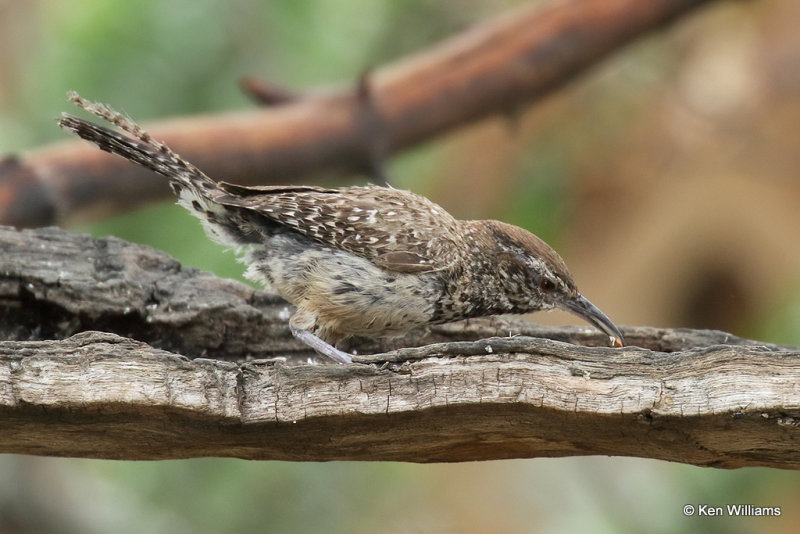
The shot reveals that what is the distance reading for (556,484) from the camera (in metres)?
6.89

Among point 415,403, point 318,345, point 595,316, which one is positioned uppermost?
point 595,316

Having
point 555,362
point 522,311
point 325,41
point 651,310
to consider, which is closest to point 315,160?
point 325,41

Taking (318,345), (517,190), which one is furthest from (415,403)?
(517,190)

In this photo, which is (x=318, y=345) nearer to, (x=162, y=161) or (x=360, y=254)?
(x=360, y=254)

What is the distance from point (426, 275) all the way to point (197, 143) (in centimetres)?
176

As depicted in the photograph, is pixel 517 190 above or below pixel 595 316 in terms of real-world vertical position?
above

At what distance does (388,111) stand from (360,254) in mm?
1882

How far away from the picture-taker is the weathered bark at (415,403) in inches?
90.7

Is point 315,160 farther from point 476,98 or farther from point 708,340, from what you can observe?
point 708,340

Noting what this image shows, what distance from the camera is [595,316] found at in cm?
366

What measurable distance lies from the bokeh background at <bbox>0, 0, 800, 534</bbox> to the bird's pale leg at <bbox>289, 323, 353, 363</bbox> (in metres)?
1.53

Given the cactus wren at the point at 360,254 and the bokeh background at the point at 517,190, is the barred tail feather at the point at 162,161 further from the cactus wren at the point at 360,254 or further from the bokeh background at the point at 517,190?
the bokeh background at the point at 517,190

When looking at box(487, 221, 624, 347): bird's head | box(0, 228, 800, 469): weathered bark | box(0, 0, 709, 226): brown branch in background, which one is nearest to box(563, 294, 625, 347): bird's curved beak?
box(487, 221, 624, 347): bird's head

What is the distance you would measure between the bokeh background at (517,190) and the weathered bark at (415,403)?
2.42 metres
